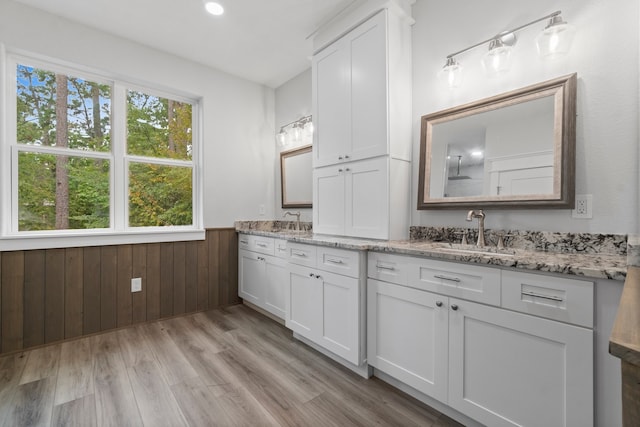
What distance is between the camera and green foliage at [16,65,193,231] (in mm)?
2434

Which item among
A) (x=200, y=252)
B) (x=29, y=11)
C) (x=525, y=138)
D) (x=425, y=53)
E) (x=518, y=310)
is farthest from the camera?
(x=200, y=252)

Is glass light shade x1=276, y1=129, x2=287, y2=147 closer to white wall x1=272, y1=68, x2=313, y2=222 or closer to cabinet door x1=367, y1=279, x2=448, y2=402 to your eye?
white wall x1=272, y1=68, x2=313, y2=222

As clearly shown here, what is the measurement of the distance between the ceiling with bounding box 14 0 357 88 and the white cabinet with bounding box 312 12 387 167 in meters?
0.33

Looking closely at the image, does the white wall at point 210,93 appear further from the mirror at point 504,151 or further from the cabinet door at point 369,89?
the mirror at point 504,151

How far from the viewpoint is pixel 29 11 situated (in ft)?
7.64

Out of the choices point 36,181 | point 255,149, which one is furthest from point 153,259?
point 255,149

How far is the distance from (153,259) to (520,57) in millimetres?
3380

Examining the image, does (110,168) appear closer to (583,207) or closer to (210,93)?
(210,93)

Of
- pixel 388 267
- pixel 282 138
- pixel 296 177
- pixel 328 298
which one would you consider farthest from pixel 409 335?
pixel 282 138

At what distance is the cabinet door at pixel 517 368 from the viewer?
3.72 ft

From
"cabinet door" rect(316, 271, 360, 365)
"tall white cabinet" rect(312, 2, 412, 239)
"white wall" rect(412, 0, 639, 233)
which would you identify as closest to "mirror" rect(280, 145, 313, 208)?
"tall white cabinet" rect(312, 2, 412, 239)

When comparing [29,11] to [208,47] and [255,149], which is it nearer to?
[208,47]

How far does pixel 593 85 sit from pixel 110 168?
11.8 ft

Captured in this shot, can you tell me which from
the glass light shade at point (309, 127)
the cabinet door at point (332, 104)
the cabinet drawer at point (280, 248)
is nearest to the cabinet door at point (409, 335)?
the cabinet drawer at point (280, 248)
